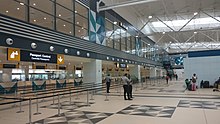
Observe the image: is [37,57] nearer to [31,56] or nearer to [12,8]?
[31,56]

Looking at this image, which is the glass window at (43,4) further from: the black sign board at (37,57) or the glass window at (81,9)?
the black sign board at (37,57)

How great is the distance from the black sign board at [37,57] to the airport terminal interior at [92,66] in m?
0.05

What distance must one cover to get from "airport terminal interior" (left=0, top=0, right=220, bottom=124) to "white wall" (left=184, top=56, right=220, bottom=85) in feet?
0.27

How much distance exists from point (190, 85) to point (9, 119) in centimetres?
1362

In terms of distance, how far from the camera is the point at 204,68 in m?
18.9

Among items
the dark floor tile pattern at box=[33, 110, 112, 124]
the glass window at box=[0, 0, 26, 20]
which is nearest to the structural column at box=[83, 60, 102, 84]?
the glass window at box=[0, 0, 26, 20]

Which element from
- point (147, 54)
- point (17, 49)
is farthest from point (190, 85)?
point (147, 54)

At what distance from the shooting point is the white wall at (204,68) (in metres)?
18.5

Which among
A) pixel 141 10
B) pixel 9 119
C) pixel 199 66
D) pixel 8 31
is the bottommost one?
pixel 9 119

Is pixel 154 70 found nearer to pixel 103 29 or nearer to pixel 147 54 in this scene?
pixel 147 54

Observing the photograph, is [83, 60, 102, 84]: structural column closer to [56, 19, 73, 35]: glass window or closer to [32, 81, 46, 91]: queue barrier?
[32, 81, 46, 91]: queue barrier

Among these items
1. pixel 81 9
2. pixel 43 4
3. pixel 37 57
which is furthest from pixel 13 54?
pixel 43 4

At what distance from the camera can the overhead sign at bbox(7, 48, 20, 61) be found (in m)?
8.69

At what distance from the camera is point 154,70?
41.8 metres
